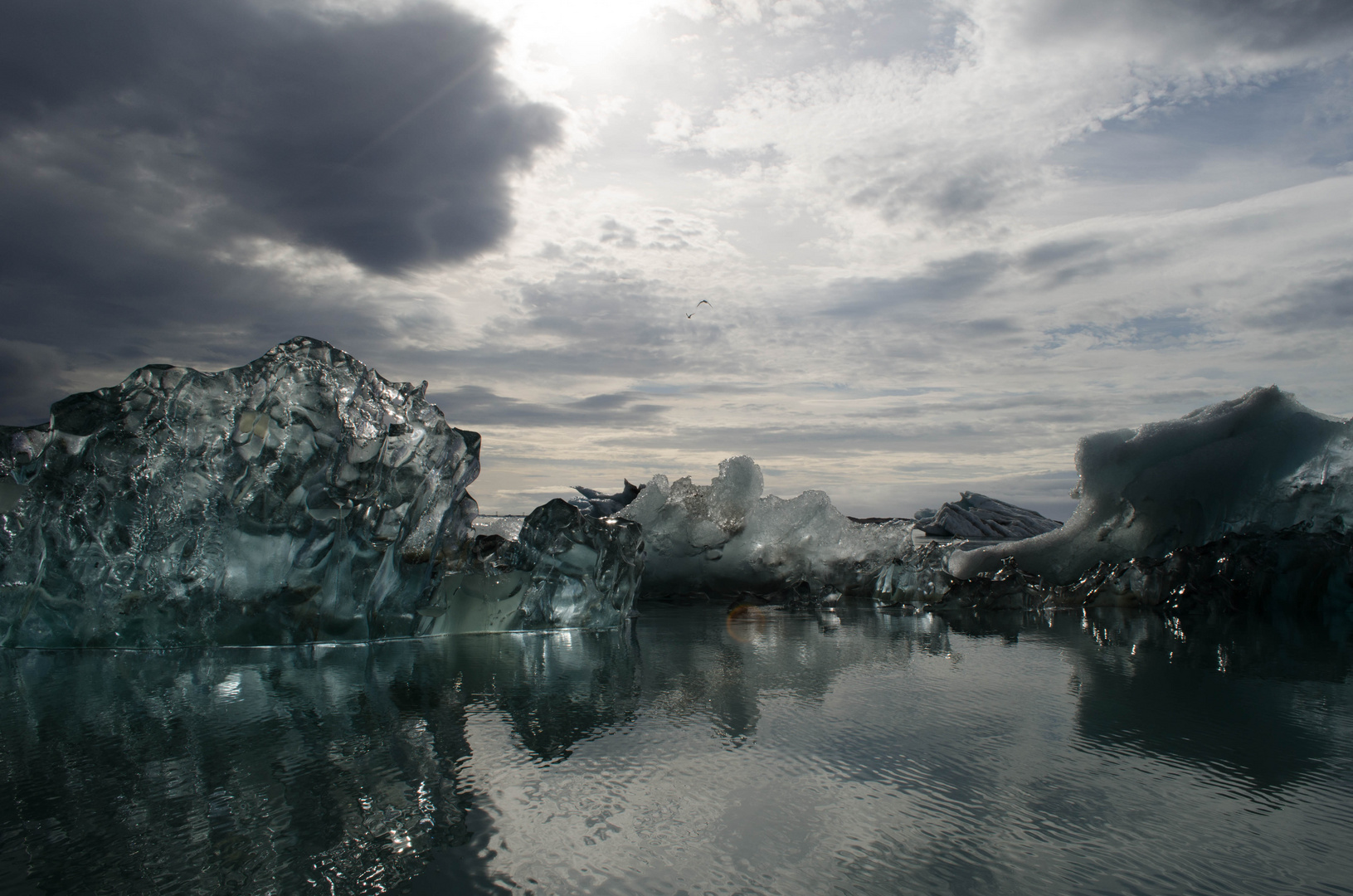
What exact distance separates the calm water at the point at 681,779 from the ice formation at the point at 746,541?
137 inches

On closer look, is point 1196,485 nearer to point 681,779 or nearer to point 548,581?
point 548,581

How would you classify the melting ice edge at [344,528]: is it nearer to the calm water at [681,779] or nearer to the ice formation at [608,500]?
the calm water at [681,779]

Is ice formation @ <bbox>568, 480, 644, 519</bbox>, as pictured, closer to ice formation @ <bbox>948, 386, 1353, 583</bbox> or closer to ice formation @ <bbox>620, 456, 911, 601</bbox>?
ice formation @ <bbox>620, 456, 911, 601</bbox>

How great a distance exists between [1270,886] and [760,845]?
1.68ft

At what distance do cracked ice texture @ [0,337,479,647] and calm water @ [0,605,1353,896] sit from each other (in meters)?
0.56

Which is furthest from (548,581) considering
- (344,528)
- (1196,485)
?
(1196,485)

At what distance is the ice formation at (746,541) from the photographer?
565cm

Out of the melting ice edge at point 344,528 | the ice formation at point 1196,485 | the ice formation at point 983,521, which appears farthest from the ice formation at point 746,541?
the ice formation at point 983,521

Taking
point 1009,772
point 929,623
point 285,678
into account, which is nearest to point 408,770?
point 1009,772

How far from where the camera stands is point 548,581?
3.41 metres

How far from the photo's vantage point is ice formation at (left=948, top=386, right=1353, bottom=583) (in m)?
4.32

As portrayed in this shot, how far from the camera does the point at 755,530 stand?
5.74m

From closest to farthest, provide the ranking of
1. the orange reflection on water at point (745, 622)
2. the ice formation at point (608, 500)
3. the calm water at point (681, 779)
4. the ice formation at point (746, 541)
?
the calm water at point (681, 779) → the orange reflection on water at point (745, 622) → the ice formation at point (746, 541) → the ice formation at point (608, 500)

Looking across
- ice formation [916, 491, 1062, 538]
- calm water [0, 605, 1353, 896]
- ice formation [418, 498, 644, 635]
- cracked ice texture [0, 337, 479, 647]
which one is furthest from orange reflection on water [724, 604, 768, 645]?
ice formation [916, 491, 1062, 538]
